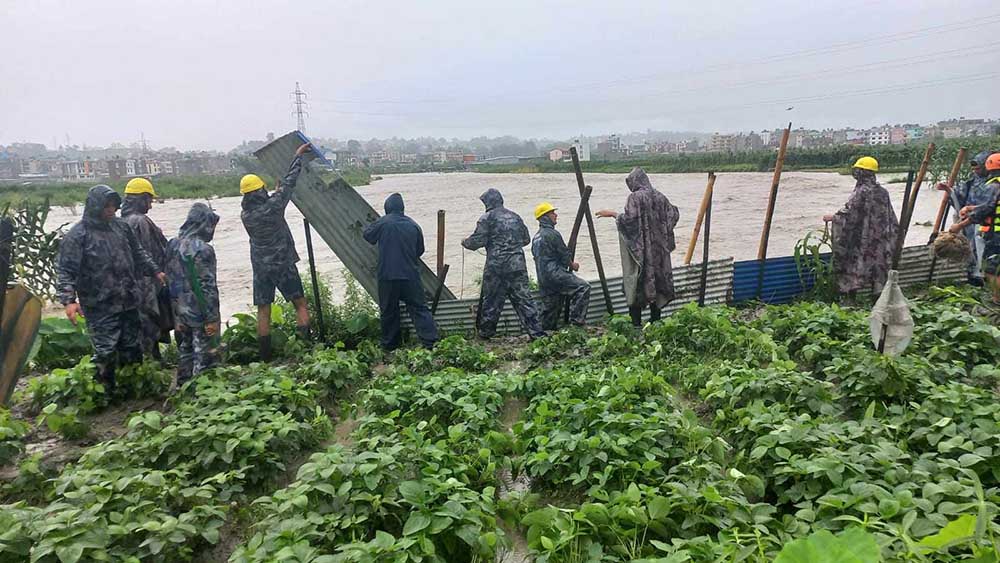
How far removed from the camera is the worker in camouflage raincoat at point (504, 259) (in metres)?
6.74

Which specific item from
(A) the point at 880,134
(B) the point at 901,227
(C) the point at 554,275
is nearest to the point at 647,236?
(C) the point at 554,275

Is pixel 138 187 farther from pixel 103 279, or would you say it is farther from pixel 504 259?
pixel 504 259

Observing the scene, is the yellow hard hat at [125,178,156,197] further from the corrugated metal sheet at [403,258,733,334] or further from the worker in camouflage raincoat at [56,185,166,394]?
the corrugated metal sheet at [403,258,733,334]

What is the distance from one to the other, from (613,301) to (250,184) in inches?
163

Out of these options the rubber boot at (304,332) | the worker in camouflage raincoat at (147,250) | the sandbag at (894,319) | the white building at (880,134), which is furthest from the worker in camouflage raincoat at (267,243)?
the white building at (880,134)

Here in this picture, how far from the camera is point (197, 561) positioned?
9.87 feet

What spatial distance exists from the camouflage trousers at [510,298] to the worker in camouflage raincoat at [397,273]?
26.6 inches

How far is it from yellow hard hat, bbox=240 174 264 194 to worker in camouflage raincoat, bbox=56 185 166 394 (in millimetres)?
1120

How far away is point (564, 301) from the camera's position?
7199mm

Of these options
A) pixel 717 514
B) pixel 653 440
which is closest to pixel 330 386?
pixel 653 440

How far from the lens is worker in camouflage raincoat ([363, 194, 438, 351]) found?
6426mm

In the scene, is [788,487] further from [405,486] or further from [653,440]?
[405,486]

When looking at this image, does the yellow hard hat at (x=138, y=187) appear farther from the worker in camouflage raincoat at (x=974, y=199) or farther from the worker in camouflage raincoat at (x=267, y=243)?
the worker in camouflage raincoat at (x=974, y=199)

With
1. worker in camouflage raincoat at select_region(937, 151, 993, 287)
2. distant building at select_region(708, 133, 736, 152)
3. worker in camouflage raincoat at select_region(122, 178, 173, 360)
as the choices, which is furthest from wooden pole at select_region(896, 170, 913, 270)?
distant building at select_region(708, 133, 736, 152)
